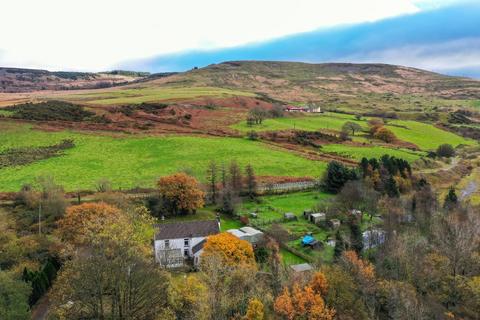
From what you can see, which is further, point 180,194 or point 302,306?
point 180,194

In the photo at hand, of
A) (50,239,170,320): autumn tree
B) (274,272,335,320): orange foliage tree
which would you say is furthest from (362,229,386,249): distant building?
(50,239,170,320): autumn tree

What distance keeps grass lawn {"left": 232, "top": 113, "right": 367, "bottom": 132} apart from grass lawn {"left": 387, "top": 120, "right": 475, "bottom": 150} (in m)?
12.5

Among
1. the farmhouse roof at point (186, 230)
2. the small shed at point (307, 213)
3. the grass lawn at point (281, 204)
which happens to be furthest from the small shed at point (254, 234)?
the small shed at point (307, 213)

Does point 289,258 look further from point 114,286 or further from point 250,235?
point 114,286

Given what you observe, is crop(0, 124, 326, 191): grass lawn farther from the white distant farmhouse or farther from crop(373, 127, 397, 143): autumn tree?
crop(373, 127, 397, 143): autumn tree

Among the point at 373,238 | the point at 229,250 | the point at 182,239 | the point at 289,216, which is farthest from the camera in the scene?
the point at 289,216

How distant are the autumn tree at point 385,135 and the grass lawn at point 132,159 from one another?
142ft

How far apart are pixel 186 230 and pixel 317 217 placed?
19.8 meters

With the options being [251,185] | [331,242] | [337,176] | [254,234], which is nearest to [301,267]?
[254,234]

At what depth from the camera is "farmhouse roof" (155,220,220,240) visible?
164 feet

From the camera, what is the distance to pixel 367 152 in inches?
4067

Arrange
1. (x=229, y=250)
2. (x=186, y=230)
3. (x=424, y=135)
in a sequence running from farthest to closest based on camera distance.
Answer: (x=424, y=135)
(x=186, y=230)
(x=229, y=250)

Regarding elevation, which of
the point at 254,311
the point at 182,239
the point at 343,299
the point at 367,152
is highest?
the point at 254,311

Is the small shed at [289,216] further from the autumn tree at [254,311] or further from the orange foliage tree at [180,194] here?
the autumn tree at [254,311]
